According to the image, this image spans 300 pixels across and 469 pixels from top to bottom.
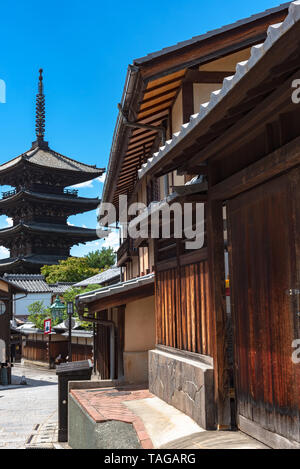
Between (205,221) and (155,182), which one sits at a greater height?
(155,182)

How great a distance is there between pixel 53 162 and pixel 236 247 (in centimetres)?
4985

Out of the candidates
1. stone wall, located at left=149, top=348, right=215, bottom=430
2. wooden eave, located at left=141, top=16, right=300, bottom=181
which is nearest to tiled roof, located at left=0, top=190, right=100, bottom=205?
stone wall, located at left=149, top=348, right=215, bottom=430

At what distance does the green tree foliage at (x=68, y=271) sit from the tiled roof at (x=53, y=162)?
10064 mm

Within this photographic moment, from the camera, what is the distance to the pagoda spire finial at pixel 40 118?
5684 centimetres

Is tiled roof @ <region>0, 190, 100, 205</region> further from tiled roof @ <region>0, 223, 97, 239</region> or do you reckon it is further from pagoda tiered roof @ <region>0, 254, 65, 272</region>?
pagoda tiered roof @ <region>0, 254, 65, 272</region>

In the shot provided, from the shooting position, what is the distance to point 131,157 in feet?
41.2

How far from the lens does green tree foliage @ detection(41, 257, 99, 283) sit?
50.5 meters

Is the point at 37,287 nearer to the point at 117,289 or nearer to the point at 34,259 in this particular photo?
the point at 34,259

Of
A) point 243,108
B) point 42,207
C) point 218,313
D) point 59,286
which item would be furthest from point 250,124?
point 42,207

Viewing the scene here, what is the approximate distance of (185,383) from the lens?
6.64 metres

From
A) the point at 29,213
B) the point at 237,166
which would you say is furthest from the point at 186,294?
the point at 29,213

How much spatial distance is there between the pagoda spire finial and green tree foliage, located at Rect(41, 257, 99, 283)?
50.4ft

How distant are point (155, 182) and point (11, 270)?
1745 inches
